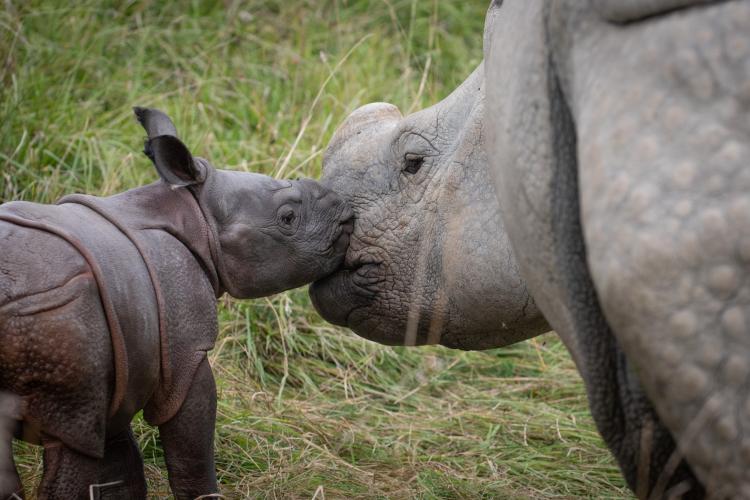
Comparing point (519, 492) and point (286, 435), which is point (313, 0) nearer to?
point (286, 435)

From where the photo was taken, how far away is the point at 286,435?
3893 millimetres

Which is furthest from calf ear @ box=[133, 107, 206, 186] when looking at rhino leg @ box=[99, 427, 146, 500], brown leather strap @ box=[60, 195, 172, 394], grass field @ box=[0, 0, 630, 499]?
grass field @ box=[0, 0, 630, 499]

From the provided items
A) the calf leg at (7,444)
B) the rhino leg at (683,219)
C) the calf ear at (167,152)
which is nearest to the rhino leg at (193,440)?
the calf leg at (7,444)

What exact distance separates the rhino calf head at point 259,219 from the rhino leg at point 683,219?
148 cm

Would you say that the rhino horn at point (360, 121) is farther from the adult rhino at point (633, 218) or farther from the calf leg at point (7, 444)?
the calf leg at point (7, 444)

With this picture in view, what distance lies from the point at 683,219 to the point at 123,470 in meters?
1.91

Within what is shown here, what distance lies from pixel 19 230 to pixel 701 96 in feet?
5.52

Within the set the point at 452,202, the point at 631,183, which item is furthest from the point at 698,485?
the point at 452,202

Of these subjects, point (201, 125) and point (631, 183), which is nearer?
point (631, 183)

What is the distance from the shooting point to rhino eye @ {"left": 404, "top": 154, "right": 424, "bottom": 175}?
3.39 m

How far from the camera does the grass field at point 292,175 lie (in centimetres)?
372

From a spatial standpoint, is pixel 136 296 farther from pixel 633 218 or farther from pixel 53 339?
pixel 633 218

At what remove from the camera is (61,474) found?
9.00ft

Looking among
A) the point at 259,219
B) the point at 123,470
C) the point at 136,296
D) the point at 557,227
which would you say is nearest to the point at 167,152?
the point at 259,219
